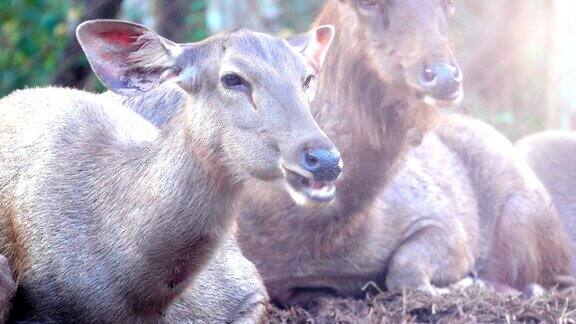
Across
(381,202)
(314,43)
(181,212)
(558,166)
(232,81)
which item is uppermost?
(232,81)

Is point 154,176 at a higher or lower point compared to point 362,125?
higher

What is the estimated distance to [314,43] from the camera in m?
6.98

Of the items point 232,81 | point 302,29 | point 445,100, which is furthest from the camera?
point 302,29

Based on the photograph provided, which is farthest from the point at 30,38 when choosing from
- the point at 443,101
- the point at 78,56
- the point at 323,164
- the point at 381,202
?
the point at 323,164

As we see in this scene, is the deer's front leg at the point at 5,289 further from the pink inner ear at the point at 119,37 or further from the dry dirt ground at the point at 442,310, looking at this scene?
the dry dirt ground at the point at 442,310

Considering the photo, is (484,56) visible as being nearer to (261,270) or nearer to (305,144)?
(261,270)

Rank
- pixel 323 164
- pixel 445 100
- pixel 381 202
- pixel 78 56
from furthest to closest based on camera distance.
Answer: pixel 78 56
pixel 381 202
pixel 445 100
pixel 323 164

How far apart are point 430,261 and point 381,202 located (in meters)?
0.53

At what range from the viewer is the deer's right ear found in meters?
6.14

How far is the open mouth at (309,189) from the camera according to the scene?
221 inches

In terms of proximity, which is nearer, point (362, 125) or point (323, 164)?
point (323, 164)

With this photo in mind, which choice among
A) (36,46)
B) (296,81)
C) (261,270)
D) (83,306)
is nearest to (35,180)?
(83,306)

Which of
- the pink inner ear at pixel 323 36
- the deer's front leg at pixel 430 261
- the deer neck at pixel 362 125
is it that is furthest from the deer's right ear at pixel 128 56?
the deer's front leg at pixel 430 261

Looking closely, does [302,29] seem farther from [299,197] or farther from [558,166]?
[299,197]
